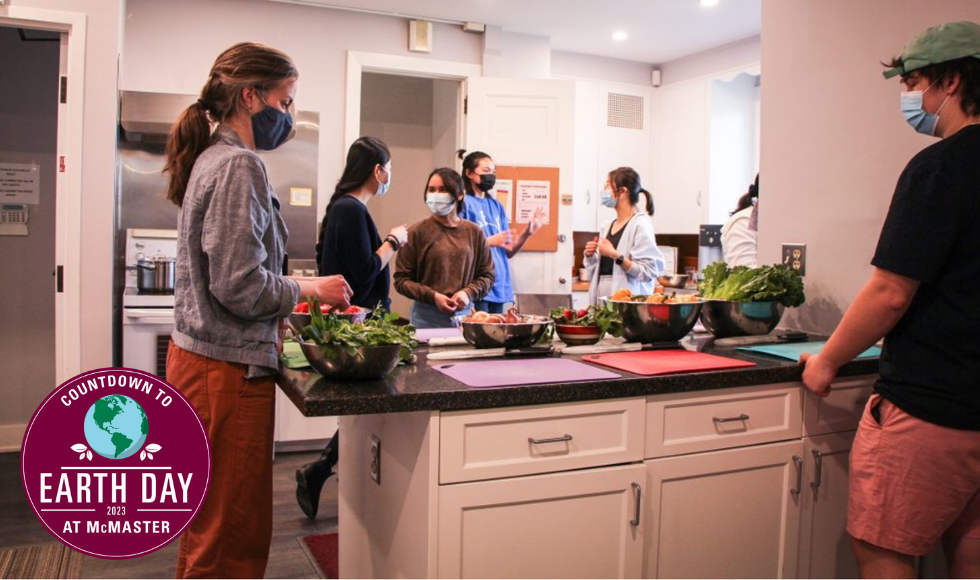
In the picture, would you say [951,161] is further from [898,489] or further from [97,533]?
[97,533]

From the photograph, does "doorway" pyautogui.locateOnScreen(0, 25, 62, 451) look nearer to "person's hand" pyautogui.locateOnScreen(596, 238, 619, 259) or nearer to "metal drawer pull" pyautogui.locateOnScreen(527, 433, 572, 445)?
"person's hand" pyautogui.locateOnScreen(596, 238, 619, 259)

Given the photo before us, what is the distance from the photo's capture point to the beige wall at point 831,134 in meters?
2.45

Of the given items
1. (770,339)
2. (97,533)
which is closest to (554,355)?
(770,339)

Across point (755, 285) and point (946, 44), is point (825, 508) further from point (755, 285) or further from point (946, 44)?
point (946, 44)

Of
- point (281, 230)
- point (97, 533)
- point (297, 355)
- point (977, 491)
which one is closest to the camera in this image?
point (97, 533)

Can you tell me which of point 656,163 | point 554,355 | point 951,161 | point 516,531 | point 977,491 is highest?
point 656,163

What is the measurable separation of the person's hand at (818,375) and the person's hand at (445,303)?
4.91 ft

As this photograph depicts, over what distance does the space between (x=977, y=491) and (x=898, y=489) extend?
0.53 ft

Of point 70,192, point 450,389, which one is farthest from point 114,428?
point 70,192

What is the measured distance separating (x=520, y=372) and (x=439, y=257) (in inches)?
61.9

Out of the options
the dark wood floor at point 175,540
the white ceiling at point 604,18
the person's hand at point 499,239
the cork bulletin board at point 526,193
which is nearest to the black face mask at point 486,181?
the person's hand at point 499,239

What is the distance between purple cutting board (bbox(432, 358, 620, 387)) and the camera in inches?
66.7

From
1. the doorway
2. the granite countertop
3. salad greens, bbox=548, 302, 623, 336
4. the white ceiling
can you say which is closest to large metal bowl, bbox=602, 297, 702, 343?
salad greens, bbox=548, 302, 623, 336

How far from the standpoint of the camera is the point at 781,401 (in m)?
2.04
